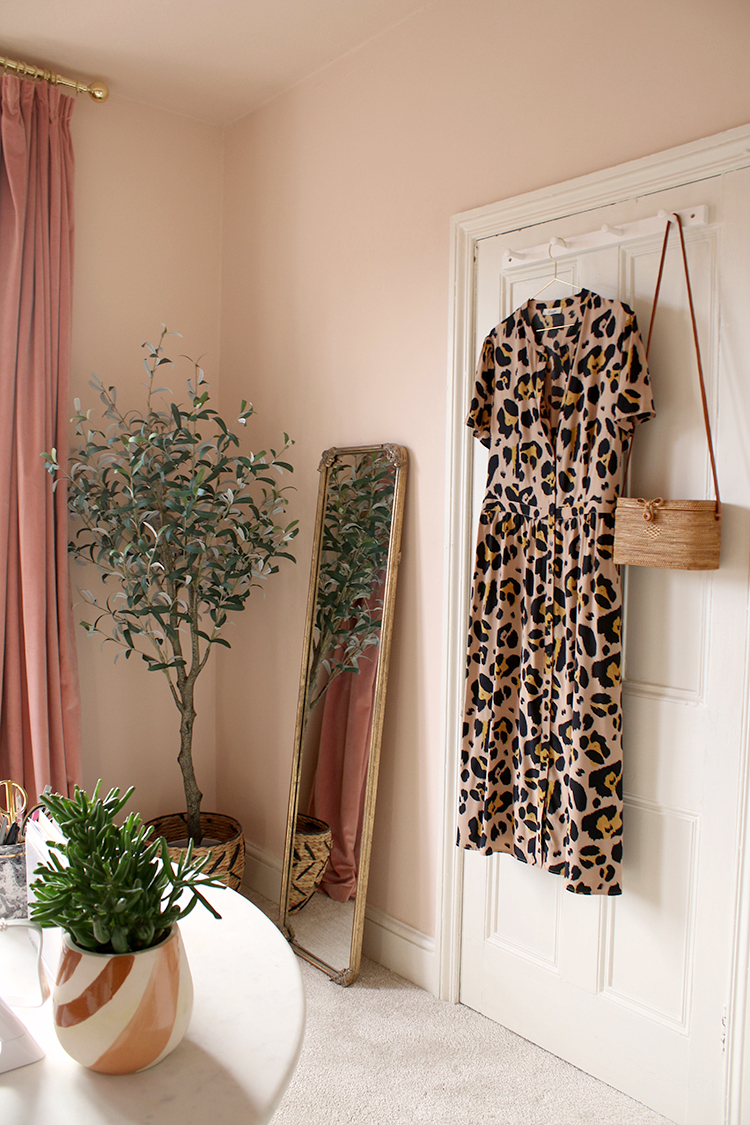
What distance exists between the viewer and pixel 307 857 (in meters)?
2.65

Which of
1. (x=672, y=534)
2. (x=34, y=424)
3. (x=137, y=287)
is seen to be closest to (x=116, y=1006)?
(x=672, y=534)

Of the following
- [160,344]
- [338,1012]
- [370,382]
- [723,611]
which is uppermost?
[160,344]

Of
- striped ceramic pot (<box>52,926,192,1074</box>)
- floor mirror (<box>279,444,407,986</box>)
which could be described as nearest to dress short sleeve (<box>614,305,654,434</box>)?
floor mirror (<box>279,444,407,986</box>)

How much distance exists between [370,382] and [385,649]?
84 centimetres

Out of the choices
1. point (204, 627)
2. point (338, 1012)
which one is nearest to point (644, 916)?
point (338, 1012)

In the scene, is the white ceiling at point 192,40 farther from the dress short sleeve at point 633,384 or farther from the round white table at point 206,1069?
the round white table at point 206,1069

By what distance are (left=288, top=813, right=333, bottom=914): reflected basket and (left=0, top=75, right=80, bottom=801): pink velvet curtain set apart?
2.57ft

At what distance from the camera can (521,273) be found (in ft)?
7.10

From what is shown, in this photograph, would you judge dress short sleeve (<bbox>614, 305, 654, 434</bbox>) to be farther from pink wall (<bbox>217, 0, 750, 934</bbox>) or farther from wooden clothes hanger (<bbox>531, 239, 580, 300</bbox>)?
pink wall (<bbox>217, 0, 750, 934</bbox>)

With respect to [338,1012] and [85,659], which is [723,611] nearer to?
[338,1012]

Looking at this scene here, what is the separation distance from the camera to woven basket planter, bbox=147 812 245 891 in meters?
2.69

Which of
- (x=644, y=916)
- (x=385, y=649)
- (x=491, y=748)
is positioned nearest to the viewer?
(x=644, y=916)

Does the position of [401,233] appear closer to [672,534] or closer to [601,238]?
[601,238]

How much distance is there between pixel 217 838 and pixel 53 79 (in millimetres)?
2633
